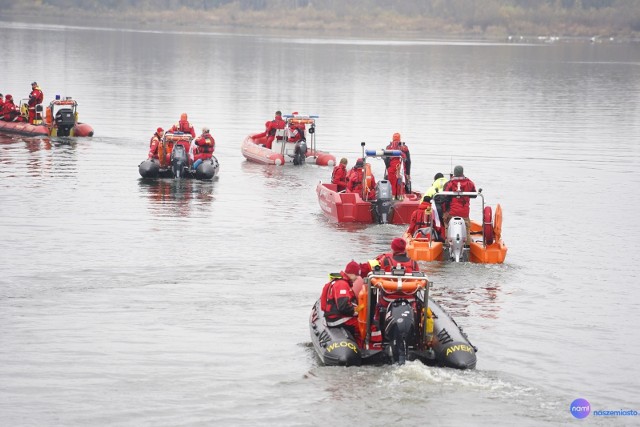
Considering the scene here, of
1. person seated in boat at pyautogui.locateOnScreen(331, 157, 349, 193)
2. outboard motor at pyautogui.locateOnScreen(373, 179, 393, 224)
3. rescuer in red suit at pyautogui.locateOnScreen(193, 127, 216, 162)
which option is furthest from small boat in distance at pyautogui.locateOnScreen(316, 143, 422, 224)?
rescuer in red suit at pyautogui.locateOnScreen(193, 127, 216, 162)

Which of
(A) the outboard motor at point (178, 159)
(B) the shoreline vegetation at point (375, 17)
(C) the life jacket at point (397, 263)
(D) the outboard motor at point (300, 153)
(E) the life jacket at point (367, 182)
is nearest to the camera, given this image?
(C) the life jacket at point (397, 263)

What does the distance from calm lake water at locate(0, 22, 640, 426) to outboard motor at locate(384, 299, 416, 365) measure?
0.87 ft

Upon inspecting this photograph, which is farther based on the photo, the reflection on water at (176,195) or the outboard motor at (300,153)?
the outboard motor at (300,153)

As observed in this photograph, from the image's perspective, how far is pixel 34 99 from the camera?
45438 mm

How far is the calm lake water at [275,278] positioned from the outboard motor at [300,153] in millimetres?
675

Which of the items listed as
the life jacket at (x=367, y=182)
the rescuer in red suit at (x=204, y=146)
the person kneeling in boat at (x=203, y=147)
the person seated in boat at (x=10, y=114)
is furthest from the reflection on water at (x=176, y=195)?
the person seated in boat at (x=10, y=114)

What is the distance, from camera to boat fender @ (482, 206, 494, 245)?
81.1 ft

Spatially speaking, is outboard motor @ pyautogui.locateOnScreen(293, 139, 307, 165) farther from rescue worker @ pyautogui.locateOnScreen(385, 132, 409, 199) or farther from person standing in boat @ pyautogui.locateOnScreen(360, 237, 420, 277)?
person standing in boat @ pyautogui.locateOnScreen(360, 237, 420, 277)

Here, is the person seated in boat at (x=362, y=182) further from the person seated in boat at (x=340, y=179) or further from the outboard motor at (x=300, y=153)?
the outboard motor at (x=300, y=153)

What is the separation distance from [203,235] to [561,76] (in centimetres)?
6433

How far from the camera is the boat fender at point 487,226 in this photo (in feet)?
81.1

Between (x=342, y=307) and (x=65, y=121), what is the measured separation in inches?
1181

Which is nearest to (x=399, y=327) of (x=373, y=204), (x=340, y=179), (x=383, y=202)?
(x=383, y=202)

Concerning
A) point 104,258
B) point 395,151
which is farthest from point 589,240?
point 104,258
